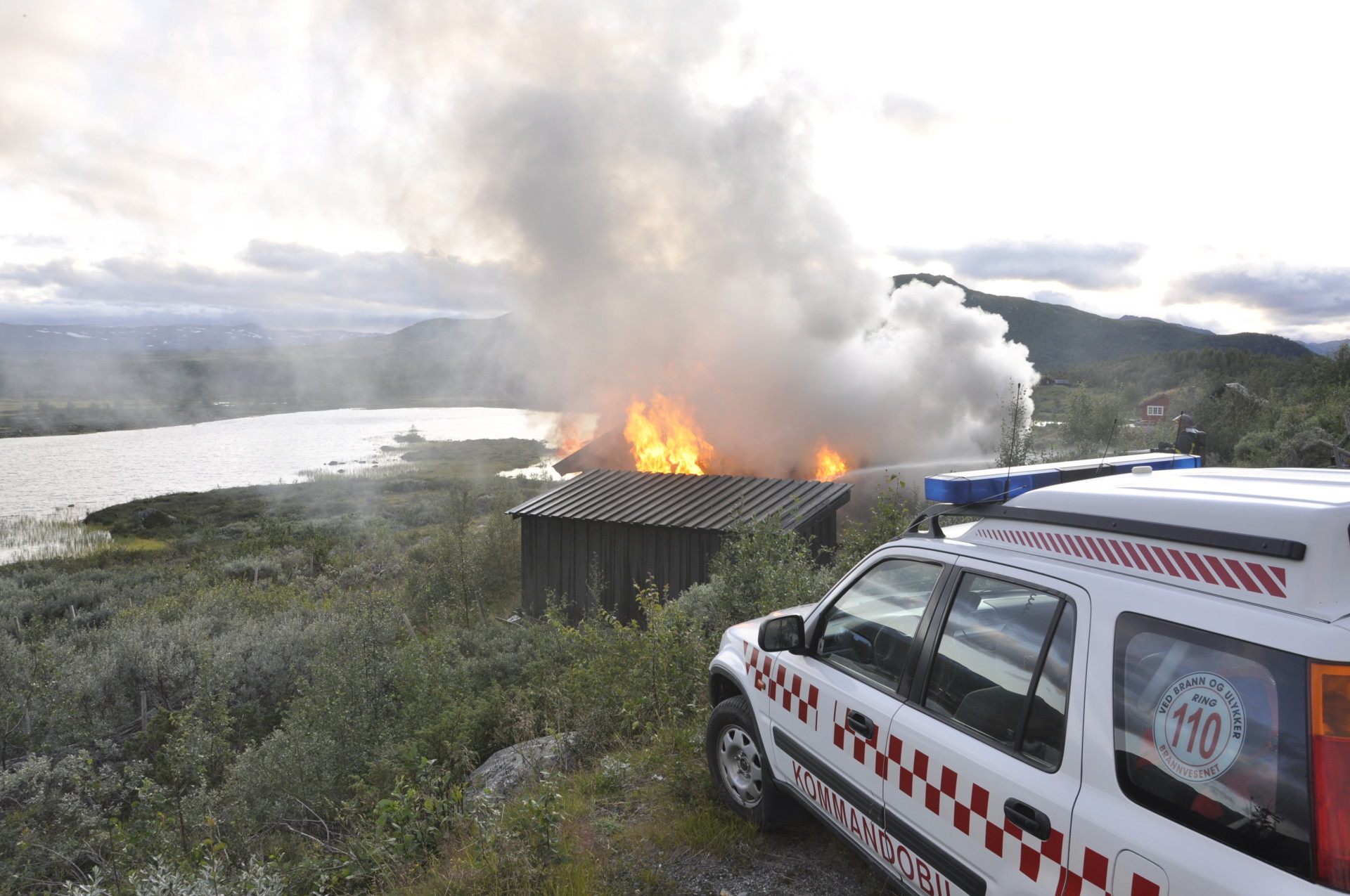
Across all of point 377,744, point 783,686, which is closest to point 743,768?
point 783,686

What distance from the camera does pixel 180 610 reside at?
746 inches

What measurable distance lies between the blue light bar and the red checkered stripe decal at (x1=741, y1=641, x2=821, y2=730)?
1346 mm

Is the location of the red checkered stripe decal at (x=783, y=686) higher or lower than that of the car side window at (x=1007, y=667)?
lower

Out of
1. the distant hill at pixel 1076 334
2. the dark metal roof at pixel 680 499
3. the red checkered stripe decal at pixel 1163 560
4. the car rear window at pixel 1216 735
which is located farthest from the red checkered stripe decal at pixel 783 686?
the distant hill at pixel 1076 334

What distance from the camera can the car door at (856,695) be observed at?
3232 mm

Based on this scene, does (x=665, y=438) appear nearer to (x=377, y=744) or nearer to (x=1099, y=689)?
(x=377, y=744)

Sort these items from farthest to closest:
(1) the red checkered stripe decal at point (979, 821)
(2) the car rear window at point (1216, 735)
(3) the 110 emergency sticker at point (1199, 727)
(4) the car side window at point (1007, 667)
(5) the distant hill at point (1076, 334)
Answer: (5) the distant hill at point (1076, 334) → (4) the car side window at point (1007, 667) → (1) the red checkered stripe decal at point (979, 821) → (3) the 110 emergency sticker at point (1199, 727) → (2) the car rear window at point (1216, 735)

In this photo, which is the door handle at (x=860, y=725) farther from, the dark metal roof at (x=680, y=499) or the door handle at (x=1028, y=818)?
the dark metal roof at (x=680, y=499)

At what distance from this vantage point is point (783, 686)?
4.08m

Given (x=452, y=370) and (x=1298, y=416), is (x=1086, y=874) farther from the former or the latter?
(x=452, y=370)

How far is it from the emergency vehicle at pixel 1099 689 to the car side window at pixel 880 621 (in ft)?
0.04

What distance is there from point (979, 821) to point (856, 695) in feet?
2.86

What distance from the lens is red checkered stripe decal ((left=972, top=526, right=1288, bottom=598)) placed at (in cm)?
199

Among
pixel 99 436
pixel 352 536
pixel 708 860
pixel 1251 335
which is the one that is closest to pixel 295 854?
pixel 708 860
